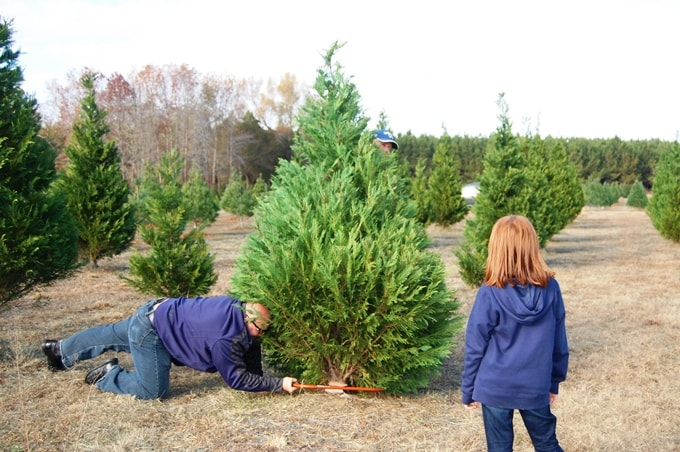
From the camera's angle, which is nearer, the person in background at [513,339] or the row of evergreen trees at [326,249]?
the person in background at [513,339]

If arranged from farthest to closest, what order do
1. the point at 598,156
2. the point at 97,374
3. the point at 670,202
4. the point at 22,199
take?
1. the point at 598,156
2. the point at 670,202
3. the point at 22,199
4. the point at 97,374

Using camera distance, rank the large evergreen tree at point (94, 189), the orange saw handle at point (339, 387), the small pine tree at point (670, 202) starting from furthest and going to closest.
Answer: the small pine tree at point (670, 202) → the large evergreen tree at point (94, 189) → the orange saw handle at point (339, 387)

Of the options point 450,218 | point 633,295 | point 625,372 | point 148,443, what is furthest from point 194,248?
point 450,218

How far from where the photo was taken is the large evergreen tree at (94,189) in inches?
503

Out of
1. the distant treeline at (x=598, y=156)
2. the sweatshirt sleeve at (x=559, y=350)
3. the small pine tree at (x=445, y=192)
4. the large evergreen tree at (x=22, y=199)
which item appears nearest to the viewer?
the sweatshirt sleeve at (x=559, y=350)

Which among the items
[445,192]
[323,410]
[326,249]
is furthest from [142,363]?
[445,192]

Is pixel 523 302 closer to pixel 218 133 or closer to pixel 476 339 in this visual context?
pixel 476 339

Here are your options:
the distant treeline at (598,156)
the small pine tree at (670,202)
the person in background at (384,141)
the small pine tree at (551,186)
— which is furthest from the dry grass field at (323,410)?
the distant treeline at (598,156)

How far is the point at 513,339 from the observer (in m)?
3.02

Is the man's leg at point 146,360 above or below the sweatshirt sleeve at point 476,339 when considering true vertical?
below

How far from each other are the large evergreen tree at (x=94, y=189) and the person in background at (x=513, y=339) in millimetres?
11177

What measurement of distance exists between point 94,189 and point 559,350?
1169cm

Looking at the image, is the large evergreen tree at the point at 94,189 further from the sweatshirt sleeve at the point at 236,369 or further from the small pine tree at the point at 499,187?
the sweatshirt sleeve at the point at 236,369

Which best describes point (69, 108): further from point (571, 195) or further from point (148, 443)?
point (148, 443)
